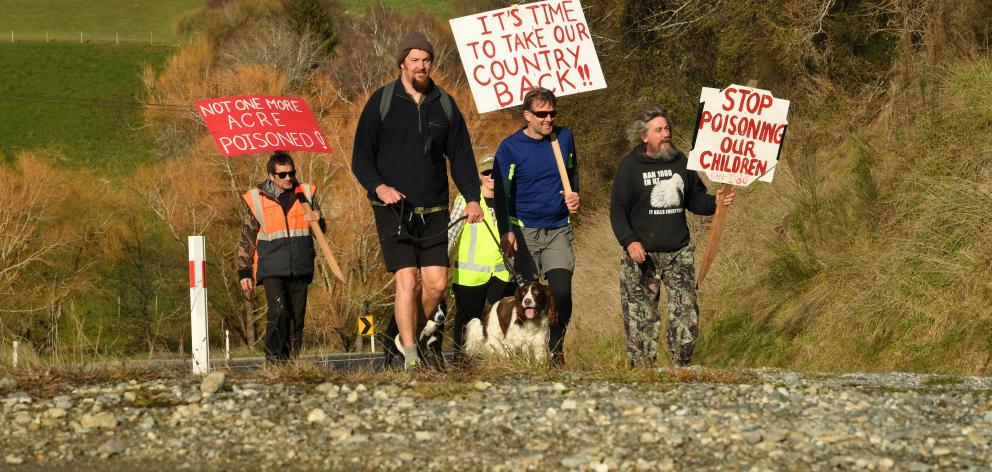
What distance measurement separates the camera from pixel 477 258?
11.5 metres

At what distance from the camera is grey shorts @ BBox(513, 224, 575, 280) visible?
10.6 m

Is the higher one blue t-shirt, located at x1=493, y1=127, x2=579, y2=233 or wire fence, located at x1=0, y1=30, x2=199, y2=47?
wire fence, located at x1=0, y1=30, x2=199, y2=47

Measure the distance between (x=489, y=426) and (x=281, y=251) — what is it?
4.85 m

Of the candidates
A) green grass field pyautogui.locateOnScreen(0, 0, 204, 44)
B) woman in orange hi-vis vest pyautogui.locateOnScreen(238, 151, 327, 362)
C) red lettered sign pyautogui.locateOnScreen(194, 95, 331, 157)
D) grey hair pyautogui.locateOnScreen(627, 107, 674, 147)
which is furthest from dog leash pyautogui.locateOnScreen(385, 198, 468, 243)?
green grass field pyautogui.locateOnScreen(0, 0, 204, 44)

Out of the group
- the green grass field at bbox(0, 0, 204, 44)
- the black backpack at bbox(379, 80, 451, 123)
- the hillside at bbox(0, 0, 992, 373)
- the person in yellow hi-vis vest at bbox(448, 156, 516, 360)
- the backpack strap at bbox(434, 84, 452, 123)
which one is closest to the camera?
the black backpack at bbox(379, 80, 451, 123)

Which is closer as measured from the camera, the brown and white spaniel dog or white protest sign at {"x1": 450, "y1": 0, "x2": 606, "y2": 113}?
the brown and white spaniel dog

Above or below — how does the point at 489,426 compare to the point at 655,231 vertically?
A: below

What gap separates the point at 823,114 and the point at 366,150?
12.4m

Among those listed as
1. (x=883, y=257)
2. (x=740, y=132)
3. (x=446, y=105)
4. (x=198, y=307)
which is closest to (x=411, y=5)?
(x=883, y=257)

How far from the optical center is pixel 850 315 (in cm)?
1302

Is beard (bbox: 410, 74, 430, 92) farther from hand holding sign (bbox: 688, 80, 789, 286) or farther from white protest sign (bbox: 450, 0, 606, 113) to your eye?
white protest sign (bbox: 450, 0, 606, 113)

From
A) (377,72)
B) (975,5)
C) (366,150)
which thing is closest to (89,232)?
(377,72)

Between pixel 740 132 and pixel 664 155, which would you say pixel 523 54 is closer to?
pixel 740 132

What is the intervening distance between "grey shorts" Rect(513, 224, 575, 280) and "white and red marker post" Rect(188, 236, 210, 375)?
2271 mm
